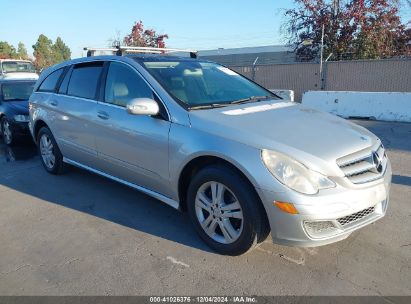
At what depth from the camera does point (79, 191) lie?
5129 mm

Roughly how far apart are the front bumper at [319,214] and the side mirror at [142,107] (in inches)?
51.8

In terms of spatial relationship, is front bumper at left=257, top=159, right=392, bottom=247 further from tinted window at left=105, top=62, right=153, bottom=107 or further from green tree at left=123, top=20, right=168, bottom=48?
green tree at left=123, top=20, right=168, bottom=48

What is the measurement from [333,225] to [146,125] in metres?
1.94

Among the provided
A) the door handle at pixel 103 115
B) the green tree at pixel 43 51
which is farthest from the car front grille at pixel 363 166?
the green tree at pixel 43 51

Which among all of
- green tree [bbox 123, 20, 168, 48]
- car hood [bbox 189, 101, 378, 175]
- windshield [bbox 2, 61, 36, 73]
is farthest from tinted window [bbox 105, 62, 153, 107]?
green tree [bbox 123, 20, 168, 48]

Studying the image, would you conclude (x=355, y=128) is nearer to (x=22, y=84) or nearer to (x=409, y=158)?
(x=409, y=158)

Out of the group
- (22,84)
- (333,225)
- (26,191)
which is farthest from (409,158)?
(22,84)

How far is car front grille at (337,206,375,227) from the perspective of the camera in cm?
300

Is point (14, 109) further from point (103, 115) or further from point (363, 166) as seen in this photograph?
point (363, 166)

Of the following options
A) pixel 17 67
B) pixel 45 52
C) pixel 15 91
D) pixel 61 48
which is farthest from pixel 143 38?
pixel 61 48

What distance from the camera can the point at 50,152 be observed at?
577cm

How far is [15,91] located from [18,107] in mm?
984

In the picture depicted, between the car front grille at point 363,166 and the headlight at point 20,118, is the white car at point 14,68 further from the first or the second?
the car front grille at point 363,166

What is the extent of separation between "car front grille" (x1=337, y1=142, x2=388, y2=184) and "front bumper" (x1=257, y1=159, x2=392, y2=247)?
0.09 m
